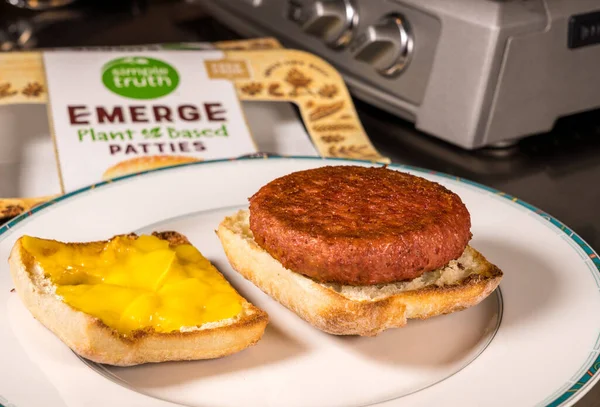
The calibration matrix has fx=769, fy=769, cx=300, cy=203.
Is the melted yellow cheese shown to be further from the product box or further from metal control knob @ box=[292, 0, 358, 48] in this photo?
metal control knob @ box=[292, 0, 358, 48]

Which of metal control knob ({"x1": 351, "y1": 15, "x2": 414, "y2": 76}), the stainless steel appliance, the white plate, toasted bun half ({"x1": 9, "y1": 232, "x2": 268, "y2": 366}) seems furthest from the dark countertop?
toasted bun half ({"x1": 9, "y1": 232, "x2": 268, "y2": 366})

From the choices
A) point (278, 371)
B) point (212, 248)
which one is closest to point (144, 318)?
point (278, 371)

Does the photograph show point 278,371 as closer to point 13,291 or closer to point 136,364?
point 136,364

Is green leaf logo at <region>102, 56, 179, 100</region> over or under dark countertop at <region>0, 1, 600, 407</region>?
over

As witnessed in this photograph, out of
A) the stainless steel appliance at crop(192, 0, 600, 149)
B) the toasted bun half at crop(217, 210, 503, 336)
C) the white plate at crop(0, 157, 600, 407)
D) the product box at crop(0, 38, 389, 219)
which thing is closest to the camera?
the white plate at crop(0, 157, 600, 407)

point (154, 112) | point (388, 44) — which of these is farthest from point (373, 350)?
point (154, 112)

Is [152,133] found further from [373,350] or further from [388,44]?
[373,350]
